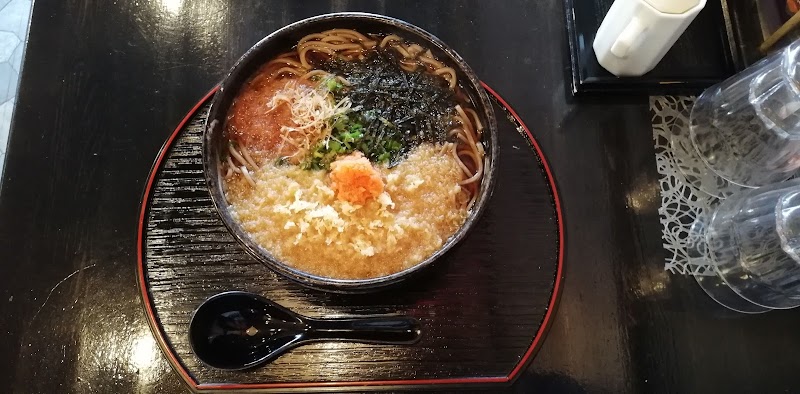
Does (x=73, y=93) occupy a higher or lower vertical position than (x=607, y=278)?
higher

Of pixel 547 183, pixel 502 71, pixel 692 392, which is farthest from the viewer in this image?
pixel 502 71

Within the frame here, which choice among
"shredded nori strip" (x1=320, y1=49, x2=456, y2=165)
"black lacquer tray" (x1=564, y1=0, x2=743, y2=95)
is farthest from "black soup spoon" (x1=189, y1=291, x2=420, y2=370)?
"black lacquer tray" (x1=564, y1=0, x2=743, y2=95)

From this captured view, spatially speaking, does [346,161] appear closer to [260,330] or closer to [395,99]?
[395,99]

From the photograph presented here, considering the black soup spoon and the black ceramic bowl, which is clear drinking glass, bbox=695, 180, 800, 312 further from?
the black soup spoon

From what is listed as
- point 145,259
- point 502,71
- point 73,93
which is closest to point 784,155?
point 502,71

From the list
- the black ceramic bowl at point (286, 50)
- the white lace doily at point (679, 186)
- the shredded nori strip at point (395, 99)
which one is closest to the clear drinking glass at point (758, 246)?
the white lace doily at point (679, 186)

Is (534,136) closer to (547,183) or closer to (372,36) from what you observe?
(547,183)

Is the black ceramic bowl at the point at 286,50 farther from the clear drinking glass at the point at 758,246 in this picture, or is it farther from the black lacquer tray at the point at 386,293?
the clear drinking glass at the point at 758,246
